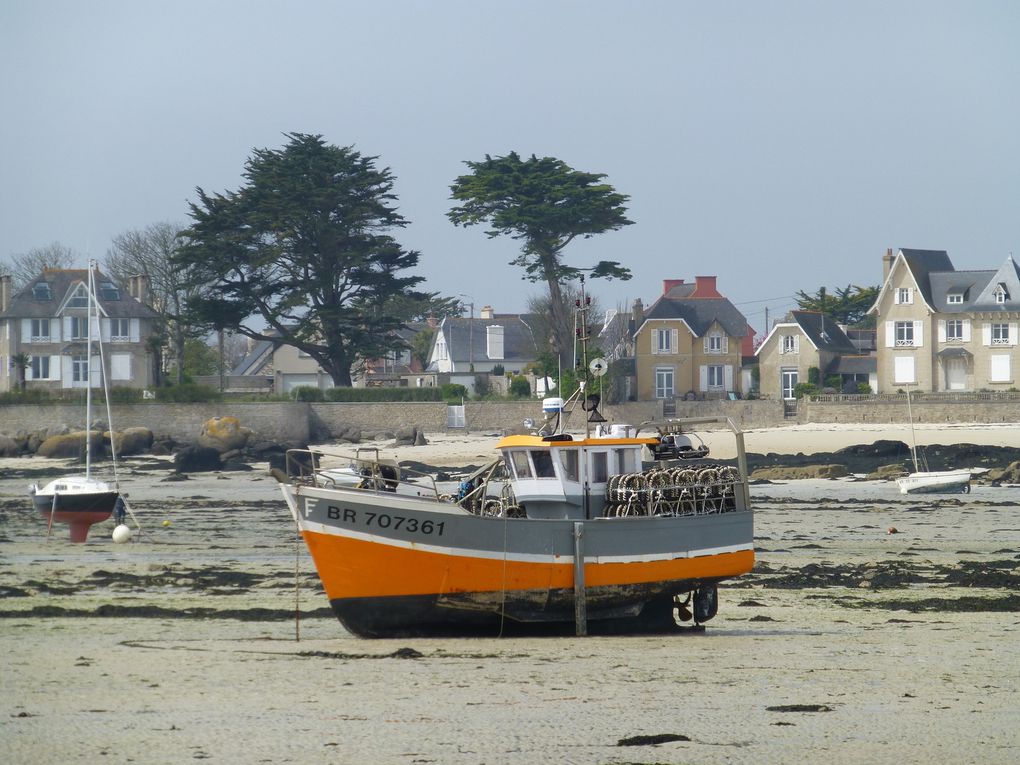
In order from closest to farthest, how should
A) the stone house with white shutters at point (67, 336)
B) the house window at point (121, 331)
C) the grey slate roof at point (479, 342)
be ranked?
the stone house with white shutters at point (67, 336) → the house window at point (121, 331) → the grey slate roof at point (479, 342)

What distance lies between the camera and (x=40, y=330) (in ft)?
228

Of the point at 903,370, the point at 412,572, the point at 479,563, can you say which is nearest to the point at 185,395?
the point at 903,370

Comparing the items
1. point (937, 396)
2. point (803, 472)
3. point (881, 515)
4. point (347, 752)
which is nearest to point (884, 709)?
point (347, 752)

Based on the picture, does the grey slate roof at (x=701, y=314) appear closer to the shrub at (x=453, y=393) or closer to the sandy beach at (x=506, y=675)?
the shrub at (x=453, y=393)

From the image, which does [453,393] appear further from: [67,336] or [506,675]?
[506,675]

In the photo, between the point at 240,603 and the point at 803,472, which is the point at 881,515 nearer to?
the point at 803,472

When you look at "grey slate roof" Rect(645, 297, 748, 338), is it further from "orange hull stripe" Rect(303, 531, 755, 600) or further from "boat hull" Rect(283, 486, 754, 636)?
"orange hull stripe" Rect(303, 531, 755, 600)

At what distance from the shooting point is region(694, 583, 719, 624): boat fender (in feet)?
57.0

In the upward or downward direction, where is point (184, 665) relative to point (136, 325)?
downward

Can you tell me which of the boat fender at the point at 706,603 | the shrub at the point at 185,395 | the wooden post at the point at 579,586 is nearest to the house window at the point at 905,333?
the shrub at the point at 185,395

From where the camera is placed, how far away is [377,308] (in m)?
68.1

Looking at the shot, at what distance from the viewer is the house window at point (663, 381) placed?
74250 mm

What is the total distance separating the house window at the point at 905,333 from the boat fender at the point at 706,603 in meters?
55.7

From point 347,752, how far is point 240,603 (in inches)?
361
